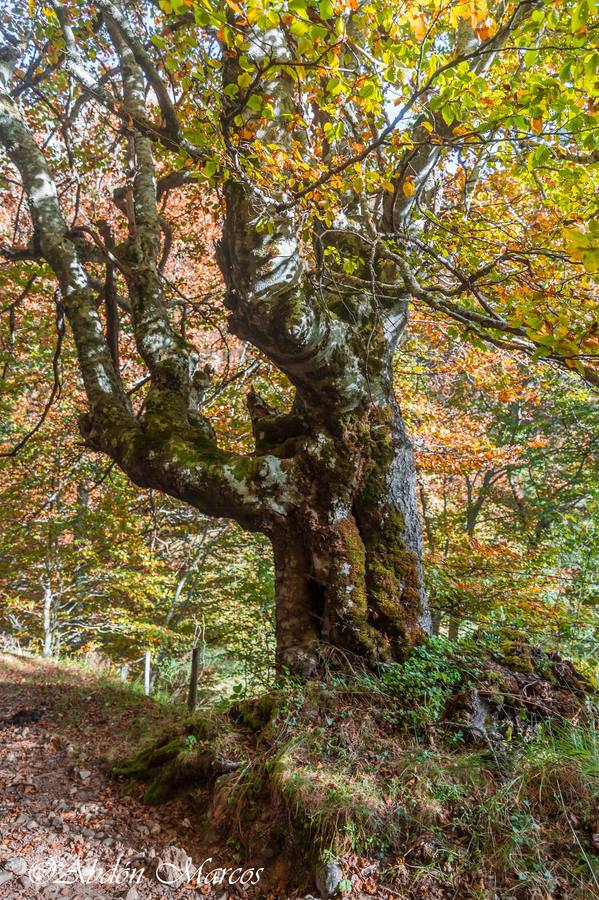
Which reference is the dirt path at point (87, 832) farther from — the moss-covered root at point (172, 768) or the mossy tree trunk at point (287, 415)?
the mossy tree trunk at point (287, 415)

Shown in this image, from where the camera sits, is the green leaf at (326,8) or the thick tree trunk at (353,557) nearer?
the green leaf at (326,8)

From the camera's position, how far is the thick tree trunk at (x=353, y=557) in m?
3.38

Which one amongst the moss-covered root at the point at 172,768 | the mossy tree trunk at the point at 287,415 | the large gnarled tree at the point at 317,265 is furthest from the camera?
the mossy tree trunk at the point at 287,415

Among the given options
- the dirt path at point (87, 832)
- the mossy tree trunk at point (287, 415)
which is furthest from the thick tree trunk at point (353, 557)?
the dirt path at point (87, 832)

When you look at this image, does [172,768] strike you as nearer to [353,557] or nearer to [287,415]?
[353,557]

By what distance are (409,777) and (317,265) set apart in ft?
12.0

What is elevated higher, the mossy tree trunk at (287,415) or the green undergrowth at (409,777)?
the mossy tree trunk at (287,415)

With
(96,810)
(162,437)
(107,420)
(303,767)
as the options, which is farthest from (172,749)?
(107,420)

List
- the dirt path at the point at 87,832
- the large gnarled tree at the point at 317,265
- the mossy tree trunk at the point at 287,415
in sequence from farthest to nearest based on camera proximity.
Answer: the mossy tree trunk at the point at 287,415
the large gnarled tree at the point at 317,265
the dirt path at the point at 87,832

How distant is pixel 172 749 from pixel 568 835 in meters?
2.26

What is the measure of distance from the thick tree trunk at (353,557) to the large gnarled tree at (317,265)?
0.01 m

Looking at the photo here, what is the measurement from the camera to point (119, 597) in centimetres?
948

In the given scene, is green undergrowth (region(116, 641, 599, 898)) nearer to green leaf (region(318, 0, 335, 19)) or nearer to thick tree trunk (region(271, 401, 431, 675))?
thick tree trunk (region(271, 401, 431, 675))

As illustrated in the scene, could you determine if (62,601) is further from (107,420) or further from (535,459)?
(535,459)
